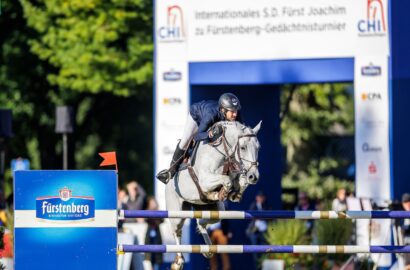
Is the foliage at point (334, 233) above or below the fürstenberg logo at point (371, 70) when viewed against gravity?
below

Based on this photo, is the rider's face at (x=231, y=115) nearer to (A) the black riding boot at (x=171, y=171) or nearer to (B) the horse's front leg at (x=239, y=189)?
(B) the horse's front leg at (x=239, y=189)

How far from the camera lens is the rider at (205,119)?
41.2 feet

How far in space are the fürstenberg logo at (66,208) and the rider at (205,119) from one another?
6.54 feet

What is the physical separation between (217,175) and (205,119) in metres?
0.73

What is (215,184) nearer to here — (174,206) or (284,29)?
(174,206)

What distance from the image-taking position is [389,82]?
17828 mm

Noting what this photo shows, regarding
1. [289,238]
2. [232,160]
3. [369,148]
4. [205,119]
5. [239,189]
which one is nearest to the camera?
[239,189]

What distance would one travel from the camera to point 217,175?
12.5 m

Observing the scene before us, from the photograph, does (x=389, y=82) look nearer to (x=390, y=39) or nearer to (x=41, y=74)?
(x=390, y=39)

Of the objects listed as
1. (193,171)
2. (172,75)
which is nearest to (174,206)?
(193,171)

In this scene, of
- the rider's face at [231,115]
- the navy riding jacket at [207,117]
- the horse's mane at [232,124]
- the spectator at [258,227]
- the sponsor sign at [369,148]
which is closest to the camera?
the horse's mane at [232,124]

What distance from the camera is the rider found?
12547 mm

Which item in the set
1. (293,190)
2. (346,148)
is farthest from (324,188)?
(293,190)

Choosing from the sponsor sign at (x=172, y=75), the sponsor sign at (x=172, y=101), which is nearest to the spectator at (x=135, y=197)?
the sponsor sign at (x=172, y=101)
